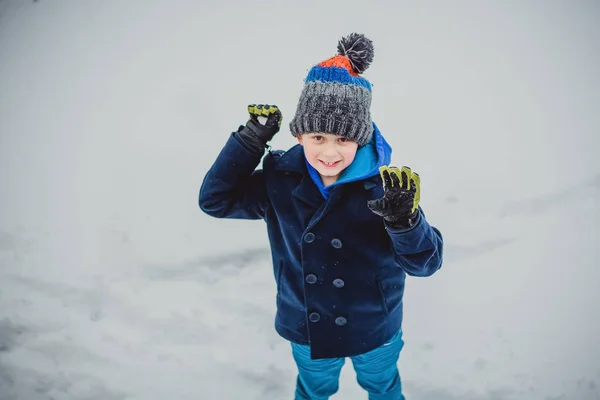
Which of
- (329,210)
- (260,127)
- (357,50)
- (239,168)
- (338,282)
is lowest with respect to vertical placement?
(338,282)

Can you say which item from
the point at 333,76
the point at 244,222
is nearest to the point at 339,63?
the point at 333,76

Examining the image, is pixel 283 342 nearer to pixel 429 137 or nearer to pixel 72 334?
pixel 72 334

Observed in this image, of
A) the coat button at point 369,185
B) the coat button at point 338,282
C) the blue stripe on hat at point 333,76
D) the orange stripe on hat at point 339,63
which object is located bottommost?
the coat button at point 338,282

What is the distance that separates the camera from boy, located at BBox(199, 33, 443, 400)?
141 centimetres

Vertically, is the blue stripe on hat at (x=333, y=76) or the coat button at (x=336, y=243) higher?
the blue stripe on hat at (x=333, y=76)

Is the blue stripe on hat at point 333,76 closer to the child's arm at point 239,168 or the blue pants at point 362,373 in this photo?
the child's arm at point 239,168

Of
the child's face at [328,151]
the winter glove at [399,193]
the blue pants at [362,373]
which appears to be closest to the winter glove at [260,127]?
the child's face at [328,151]

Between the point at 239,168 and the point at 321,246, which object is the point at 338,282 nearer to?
the point at 321,246

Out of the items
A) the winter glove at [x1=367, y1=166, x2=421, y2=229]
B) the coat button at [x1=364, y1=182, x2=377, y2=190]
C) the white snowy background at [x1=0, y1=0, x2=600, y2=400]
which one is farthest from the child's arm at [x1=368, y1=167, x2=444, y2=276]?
the white snowy background at [x1=0, y1=0, x2=600, y2=400]

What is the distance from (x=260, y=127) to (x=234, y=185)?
0.70ft

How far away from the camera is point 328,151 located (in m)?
1.41

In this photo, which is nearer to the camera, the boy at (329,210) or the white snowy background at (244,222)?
the boy at (329,210)

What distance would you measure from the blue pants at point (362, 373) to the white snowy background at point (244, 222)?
1.64ft

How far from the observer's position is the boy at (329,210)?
141 cm
